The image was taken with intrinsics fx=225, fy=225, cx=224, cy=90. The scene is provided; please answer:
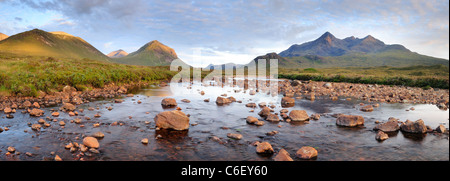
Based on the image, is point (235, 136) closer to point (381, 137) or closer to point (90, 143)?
point (90, 143)

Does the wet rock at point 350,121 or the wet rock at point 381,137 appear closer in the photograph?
the wet rock at point 381,137

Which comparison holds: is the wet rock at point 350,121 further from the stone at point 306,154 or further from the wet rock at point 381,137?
the stone at point 306,154

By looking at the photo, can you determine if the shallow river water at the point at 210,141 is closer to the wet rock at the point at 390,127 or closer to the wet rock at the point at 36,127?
the wet rock at the point at 36,127

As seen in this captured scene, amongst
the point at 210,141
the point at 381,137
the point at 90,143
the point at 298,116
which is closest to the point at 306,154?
the point at 210,141

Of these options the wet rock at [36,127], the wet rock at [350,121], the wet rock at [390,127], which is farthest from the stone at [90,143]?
the wet rock at [390,127]

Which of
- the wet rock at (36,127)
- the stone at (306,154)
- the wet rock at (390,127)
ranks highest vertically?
the wet rock at (36,127)

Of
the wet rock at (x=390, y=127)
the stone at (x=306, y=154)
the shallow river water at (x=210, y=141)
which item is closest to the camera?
the stone at (x=306, y=154)

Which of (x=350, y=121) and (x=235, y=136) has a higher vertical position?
(x=350, y=121)

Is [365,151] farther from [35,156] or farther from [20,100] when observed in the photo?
[20,100]

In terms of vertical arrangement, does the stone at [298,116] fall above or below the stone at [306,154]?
above

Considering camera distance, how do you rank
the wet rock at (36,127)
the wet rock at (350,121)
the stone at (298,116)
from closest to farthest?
the wet rock at (36,127), the wet rock at (350,121), the stone at (298,116)

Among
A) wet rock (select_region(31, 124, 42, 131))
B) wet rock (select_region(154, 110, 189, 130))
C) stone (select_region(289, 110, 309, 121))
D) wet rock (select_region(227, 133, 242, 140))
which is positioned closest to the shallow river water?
wet rock (select_region(31, 124, 42, 131))
